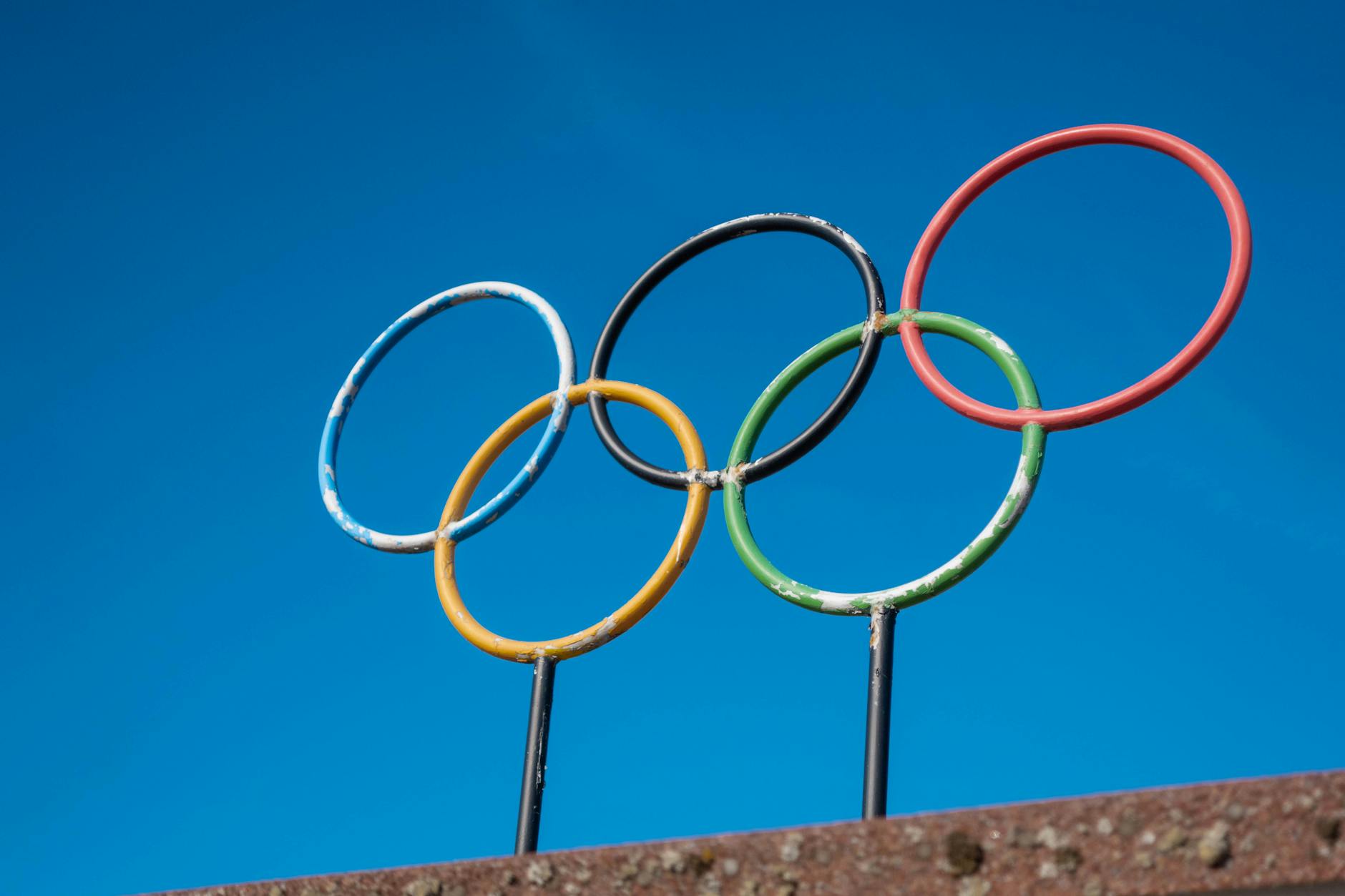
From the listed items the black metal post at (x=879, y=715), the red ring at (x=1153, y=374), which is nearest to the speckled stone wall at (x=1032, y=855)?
the black metal post at (x=879, y=715)

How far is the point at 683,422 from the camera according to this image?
5445 mm

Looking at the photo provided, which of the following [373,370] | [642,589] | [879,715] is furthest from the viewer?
[373,370]

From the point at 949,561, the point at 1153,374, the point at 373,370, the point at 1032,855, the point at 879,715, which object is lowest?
the point at 1032,855

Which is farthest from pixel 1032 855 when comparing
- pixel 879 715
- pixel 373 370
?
pixel 373 370

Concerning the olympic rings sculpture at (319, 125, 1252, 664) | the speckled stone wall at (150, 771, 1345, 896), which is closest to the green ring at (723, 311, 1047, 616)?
the olympic rings sculpture at (319, 125, 1252, 664)

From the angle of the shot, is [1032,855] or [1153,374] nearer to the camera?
[1032,855]

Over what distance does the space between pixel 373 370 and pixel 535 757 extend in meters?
2.37

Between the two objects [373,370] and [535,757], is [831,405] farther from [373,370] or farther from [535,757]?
[373,370]

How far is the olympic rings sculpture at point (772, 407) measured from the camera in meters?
4.55

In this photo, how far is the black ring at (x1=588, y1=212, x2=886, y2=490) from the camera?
5.12 m

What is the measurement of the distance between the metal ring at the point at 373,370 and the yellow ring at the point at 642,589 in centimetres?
9

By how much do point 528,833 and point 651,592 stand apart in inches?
38.6

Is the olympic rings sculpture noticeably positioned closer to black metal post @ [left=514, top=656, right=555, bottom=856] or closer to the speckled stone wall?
black metal post @ [left=514, top=656, right=555, bottom=856]

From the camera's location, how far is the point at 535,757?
4855mm
